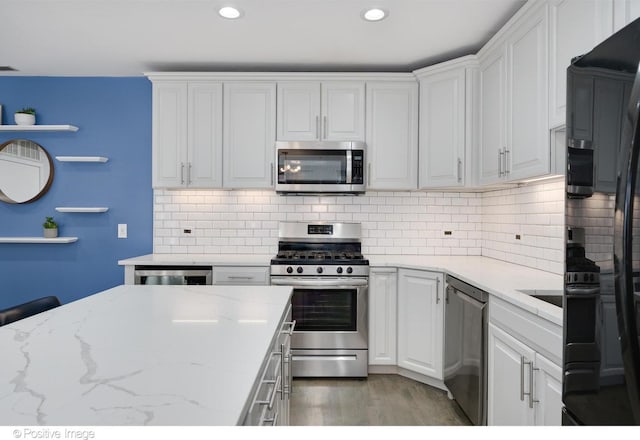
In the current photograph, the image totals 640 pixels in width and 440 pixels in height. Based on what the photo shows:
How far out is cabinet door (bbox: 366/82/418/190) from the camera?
10.6 ft

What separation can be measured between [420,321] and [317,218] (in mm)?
1266

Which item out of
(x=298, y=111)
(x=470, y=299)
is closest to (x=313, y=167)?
(x=298, y=111)

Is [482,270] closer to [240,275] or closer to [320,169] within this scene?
[320,169]

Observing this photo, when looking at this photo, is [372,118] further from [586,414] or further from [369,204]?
[586,414]

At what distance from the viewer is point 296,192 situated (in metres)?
3.22

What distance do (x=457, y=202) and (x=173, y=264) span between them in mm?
2495

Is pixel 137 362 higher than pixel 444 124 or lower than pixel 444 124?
lower

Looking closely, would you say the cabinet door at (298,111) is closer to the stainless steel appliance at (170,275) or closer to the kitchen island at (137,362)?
the stainless steel appliance at (170,275)

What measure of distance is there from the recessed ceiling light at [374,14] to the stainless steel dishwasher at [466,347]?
1.75 meters

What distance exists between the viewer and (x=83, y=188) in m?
3.52

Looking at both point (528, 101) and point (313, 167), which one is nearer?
point (528, 101)

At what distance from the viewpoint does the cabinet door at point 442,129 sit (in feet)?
9.77

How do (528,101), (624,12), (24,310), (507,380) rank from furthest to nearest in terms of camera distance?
(528,101) → (507,380) → (24,310) → (624,12)

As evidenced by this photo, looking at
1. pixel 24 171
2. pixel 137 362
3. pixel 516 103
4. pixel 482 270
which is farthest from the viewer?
pixel 24 171
